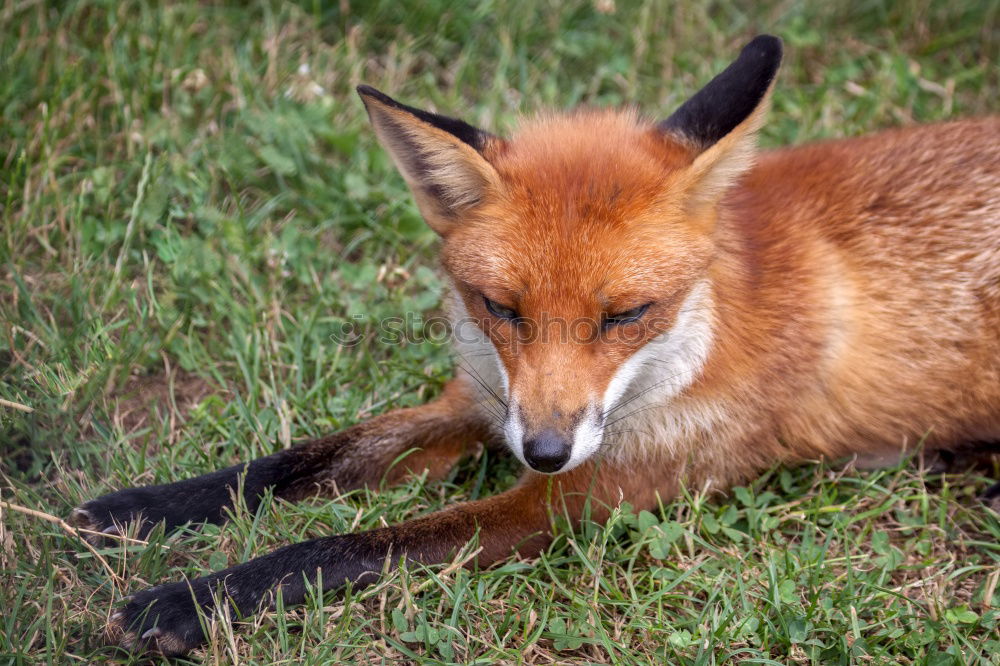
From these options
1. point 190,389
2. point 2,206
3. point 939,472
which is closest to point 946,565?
point 939,472

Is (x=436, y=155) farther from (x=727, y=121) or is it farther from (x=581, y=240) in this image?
(x=727, y=121)

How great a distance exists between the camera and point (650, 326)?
2477 mm

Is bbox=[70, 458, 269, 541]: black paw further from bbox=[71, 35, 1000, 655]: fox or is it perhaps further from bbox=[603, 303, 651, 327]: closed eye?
bbox=[603, 303, 651, 327]: closed eye

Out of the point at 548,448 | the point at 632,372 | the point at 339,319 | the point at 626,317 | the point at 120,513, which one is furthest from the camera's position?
the point at 339,319

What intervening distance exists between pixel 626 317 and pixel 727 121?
2.03ft

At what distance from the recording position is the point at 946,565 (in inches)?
110

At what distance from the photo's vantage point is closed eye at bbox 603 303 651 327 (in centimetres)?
240

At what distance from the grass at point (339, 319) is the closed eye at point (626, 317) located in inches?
27.2

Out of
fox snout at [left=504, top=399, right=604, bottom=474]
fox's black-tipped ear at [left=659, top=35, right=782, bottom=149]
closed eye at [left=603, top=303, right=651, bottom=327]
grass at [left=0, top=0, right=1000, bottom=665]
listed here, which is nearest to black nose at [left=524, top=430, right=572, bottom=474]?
fox snout at [left=504, top=399, right=604, bottom=474]

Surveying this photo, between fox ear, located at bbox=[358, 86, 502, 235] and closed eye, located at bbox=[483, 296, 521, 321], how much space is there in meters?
0.30

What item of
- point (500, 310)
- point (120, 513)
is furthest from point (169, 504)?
point (500, 310)

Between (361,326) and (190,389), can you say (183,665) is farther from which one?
(361,326)

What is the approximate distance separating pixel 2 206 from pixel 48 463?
1322 mm

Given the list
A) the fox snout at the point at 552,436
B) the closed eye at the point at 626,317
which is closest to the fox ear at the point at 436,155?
the closed eye at the point at 626,317
